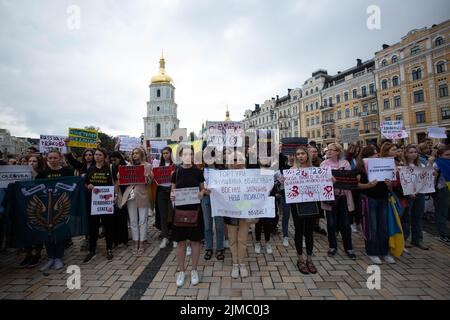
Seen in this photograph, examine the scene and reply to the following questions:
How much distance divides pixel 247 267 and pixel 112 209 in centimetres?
307

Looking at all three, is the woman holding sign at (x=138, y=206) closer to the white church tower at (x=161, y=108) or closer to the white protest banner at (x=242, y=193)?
the white protest banner at (x=242, y=193)

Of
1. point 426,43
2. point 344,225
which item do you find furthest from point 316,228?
point 426,43

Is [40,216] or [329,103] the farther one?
[329,103]

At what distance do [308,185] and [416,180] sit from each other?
2754 mm

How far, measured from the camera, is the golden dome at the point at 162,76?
65500 mm

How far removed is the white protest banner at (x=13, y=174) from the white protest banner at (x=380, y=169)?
697 cm

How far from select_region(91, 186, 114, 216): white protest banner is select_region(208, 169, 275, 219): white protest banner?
7.65ft

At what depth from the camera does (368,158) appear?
4.17 m

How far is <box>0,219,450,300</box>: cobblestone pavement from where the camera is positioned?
10.7 feet

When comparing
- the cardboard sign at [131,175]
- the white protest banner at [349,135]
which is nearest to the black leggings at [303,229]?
the cardboard sign at [131,175]

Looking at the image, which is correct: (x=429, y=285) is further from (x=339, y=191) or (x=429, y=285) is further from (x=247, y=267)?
(x=247, y=267)

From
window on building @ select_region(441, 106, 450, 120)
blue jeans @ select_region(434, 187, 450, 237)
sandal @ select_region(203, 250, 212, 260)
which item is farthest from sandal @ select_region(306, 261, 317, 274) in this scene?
window on building @ select_region(441, 106, 450, 120)

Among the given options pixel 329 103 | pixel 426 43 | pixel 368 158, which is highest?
pixel 426 43
